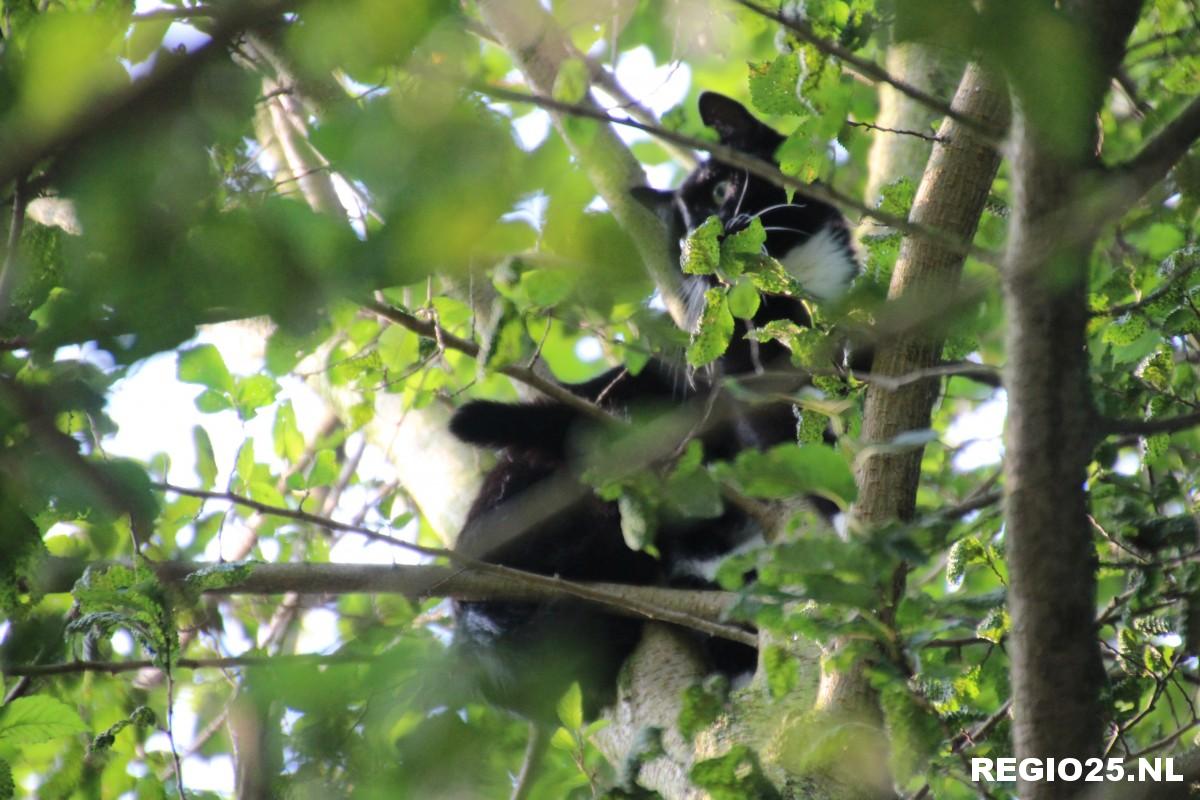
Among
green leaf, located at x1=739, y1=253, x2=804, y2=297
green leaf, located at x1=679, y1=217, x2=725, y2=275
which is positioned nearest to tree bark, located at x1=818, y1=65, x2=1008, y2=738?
green leaf, located at x1=739, y1=253, x2=804, y2=297

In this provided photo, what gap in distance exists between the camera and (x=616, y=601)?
1.83 meters

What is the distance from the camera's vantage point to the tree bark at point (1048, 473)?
0.97 m

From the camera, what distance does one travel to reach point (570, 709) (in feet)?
5.95

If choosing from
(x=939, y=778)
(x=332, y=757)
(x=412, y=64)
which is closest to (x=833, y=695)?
(x=939, y=778)

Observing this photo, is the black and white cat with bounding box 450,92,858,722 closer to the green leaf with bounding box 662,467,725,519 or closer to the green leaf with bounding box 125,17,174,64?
the green leaf with bounding box 662,467,725,519

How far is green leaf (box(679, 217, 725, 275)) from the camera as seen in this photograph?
1531 mm

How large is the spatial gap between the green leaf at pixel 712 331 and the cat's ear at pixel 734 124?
72.6 inches

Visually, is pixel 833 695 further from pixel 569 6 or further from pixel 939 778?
pixel 569 6

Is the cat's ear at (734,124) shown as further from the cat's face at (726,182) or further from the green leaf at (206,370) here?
the green leaf at (206,370)

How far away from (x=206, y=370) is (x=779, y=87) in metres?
0.99

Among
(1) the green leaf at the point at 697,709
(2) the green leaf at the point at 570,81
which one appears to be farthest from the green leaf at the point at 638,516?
(2) the green leaf at the point at 570,81

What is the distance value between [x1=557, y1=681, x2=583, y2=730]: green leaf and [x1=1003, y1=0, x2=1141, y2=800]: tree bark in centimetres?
89

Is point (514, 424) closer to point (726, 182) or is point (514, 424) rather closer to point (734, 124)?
point (726, 182)

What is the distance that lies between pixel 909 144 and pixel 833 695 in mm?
1864
